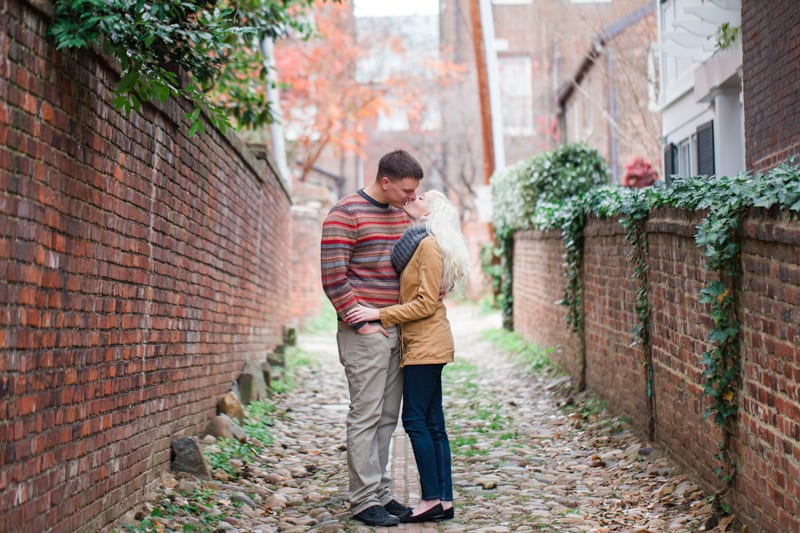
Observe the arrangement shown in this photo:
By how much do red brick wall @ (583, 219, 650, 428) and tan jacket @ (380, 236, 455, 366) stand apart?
8.33 feet

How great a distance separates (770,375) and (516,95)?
34.0m

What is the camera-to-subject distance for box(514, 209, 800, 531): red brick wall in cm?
438

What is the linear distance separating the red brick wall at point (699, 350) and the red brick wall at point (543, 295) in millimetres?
1019

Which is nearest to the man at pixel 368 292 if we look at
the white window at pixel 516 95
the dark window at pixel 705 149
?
the dark window at pixel 705 149

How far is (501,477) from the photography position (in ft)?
22.1

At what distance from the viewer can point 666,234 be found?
6.61 meters

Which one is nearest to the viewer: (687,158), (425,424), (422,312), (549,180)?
(422,312)

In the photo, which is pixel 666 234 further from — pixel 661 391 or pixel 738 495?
pixel 738 495

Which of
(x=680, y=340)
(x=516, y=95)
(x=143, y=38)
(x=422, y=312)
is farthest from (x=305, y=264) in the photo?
(x=516, y=95)

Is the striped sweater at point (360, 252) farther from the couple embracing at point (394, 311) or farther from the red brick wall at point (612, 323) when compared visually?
the red brick wall at point (612, 323)

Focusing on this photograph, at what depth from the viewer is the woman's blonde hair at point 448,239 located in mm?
5375

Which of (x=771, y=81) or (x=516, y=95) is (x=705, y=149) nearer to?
(x=771, y=81)

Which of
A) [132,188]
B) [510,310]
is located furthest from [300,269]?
[132,188]

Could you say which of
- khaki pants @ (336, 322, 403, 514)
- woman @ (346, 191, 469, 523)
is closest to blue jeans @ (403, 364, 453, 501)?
woman @ (346, 191, 469, 523)
